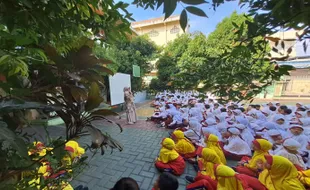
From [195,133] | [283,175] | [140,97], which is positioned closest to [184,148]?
[195,133]

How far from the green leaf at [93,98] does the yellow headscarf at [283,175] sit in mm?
2857

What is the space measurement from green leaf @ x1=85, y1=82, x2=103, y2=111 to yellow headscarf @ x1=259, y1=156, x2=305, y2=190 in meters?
2.86

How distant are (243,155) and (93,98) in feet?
15.0

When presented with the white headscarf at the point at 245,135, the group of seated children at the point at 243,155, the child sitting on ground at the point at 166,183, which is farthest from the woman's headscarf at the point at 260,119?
the child sitting on ground at the point at 166,183

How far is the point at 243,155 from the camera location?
4.23 metres

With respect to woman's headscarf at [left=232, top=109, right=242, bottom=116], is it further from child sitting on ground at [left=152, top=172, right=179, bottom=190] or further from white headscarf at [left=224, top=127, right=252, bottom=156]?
child sitting on ground at [left=152, top=172, right=179, bottom=190]

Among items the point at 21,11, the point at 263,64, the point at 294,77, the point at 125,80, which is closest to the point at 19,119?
the point at 21,11

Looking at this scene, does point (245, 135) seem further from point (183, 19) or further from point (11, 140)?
point (11, 140)

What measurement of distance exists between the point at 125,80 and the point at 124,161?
248 inches

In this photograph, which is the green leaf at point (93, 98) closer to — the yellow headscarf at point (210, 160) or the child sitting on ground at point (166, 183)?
the child sitting on ground at point (166, 183)

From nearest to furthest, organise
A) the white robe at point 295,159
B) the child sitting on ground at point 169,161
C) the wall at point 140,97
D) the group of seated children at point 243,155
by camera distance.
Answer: the group of seated children at point 243,155 → the white robe at point 295,159 → the child sitting on ground at point 169,161 → the wall at point 140,97

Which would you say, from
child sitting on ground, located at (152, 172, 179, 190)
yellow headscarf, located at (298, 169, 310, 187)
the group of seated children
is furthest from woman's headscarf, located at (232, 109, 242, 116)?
child sitting on ground, located at (152, 172, 179, 190)

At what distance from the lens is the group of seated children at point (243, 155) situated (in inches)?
98.1

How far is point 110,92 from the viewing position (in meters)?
8.43
